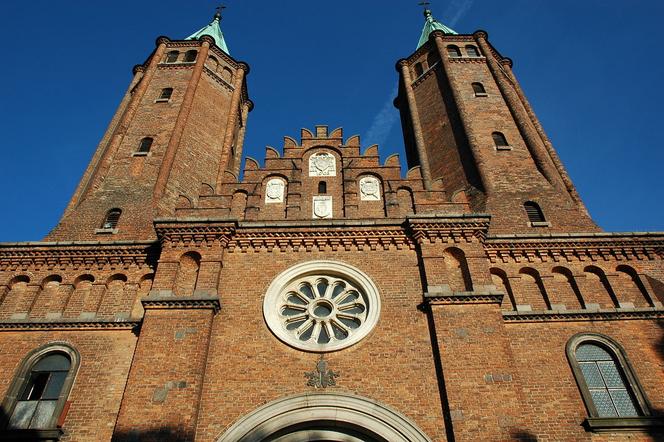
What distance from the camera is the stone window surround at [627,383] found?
10656 millimetres

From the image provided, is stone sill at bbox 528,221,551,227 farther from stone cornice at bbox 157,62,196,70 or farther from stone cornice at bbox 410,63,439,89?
stone cornice at bbox 157,62,196,70

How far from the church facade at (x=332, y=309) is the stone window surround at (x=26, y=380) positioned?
40 millimetres

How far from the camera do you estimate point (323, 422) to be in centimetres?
1070

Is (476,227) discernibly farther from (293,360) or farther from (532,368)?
(293,360)

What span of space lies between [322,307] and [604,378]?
246 inches

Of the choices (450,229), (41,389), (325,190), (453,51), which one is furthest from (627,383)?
(453,51)

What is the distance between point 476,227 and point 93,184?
11.7 meters

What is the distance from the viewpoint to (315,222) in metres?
13.8

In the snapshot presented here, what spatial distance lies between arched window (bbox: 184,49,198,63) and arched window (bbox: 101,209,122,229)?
959 centimetres

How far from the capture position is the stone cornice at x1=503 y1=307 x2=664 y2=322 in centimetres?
1252

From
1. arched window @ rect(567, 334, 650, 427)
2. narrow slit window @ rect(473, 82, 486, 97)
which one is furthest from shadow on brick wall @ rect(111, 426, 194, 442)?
narrow slit window @ rect(473, 82, 486, 97)

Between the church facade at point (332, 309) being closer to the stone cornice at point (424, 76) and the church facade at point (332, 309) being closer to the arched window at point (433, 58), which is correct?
the stone cornice at point (424, 76)

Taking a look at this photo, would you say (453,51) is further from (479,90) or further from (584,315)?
(584,315)

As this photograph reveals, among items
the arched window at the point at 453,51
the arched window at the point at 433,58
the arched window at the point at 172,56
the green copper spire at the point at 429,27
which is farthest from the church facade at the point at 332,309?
the green copper spire at the point at 429,27
